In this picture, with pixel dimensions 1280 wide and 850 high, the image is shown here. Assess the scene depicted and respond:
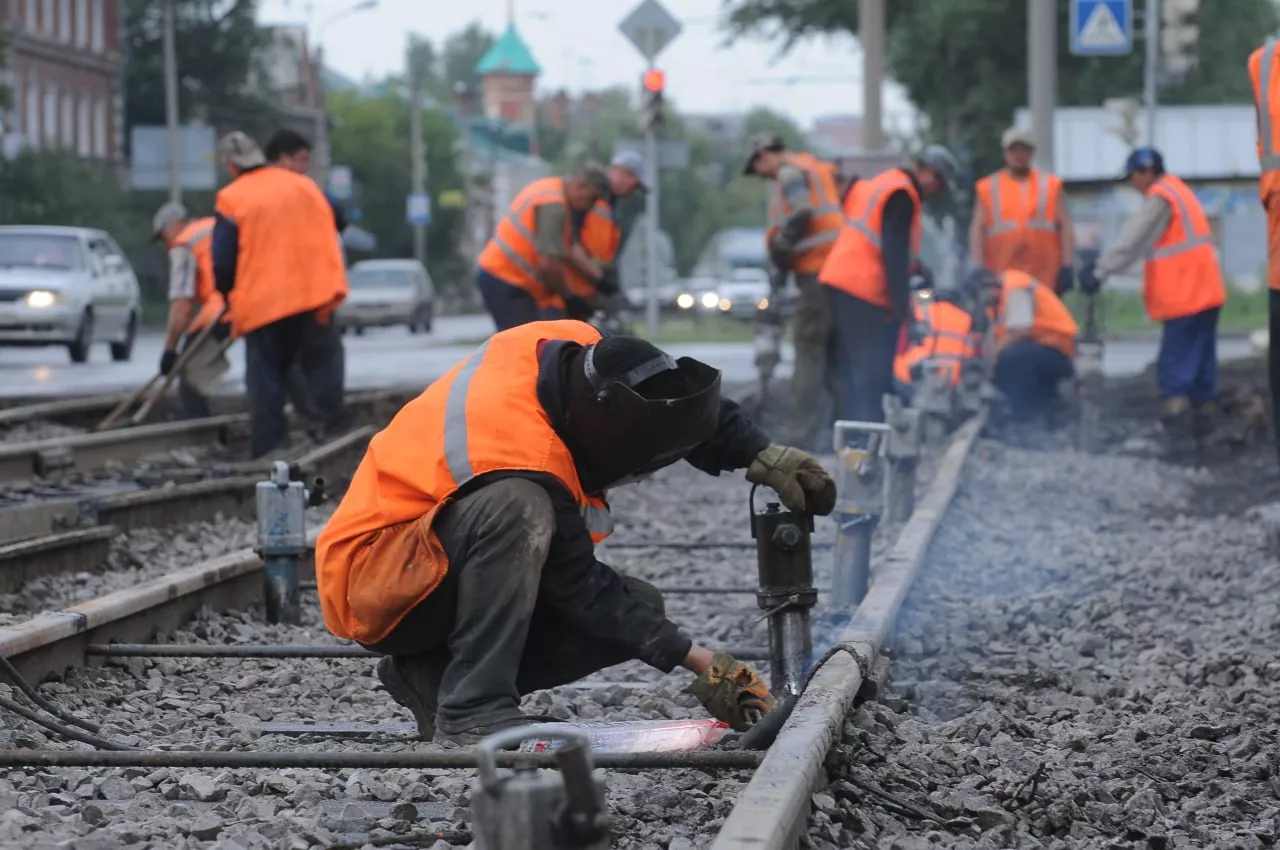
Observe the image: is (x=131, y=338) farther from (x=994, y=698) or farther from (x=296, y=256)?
(x=994, y=698)

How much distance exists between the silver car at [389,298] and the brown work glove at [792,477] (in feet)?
121

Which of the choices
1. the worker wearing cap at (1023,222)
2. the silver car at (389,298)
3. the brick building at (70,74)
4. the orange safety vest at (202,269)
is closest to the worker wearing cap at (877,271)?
the worker wearing cap at (1023,222)

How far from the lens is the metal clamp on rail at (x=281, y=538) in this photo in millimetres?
6754

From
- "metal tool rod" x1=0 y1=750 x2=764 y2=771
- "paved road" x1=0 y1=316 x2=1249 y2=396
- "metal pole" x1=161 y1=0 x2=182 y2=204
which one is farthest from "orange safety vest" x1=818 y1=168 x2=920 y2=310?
"metal pole" x1=161 y1=0 x2=182 y2=204

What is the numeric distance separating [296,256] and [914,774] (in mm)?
7357

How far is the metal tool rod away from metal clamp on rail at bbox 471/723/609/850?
2.91 ft

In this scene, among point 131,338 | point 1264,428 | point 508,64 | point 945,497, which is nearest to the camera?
point 945,497

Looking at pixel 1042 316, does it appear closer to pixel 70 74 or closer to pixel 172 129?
pixel 172 129

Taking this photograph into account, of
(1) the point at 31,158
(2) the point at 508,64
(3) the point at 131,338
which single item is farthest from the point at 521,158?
(3) the point at 131,338

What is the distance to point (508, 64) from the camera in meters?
157

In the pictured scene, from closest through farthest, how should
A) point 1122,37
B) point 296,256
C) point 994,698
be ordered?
1. point 994,698
2. point 296,256
3. point 1122,37

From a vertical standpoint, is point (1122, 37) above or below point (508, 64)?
below

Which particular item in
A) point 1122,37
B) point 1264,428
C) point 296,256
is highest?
point 1122,37

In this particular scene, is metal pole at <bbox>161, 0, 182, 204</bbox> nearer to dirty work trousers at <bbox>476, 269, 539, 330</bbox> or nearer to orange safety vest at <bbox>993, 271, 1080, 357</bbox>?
orange safety vest at <bbox>993, 271, 1080, 357</bbox>
